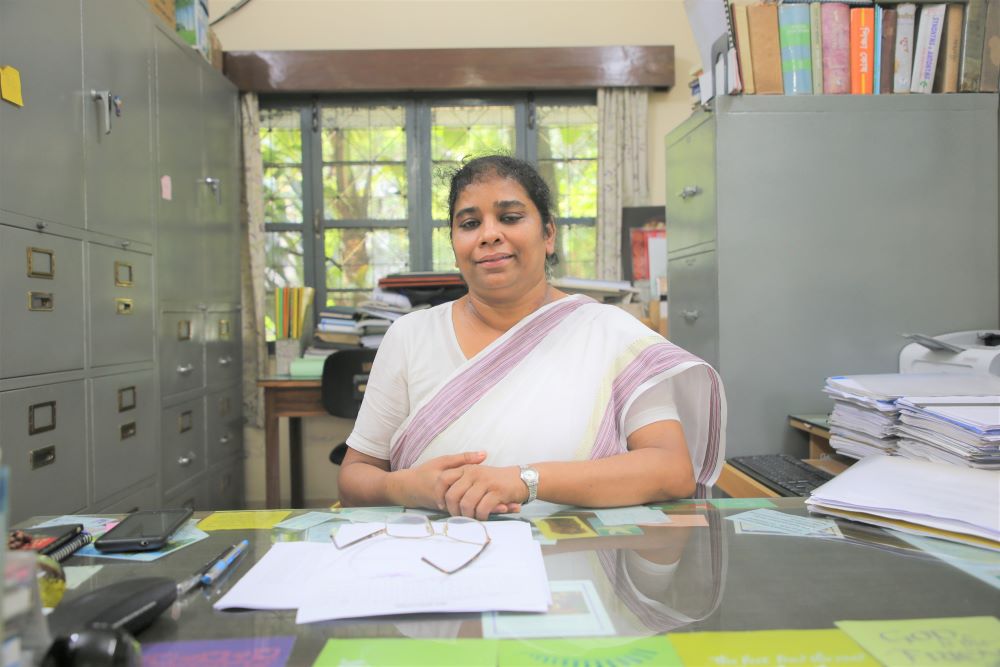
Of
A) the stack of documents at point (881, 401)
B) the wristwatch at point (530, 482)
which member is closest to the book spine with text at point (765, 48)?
the stack of documents at point (881, 401)

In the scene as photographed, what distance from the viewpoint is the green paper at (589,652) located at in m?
0.46

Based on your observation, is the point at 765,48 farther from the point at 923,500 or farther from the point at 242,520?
the point at 242,520

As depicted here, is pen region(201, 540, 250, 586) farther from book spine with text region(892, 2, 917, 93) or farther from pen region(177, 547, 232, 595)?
book spine with text region(892, 2, 917, 93)

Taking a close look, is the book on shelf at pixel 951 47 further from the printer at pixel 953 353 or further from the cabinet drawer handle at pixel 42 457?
the cabinet drawer handle at pixel 42 457

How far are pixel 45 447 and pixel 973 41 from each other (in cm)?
276

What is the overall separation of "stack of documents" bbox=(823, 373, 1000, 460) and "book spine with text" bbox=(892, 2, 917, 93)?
34.9 inches

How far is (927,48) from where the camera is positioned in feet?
6.04

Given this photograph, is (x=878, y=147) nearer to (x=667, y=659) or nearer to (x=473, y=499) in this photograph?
(x=473, y=499)

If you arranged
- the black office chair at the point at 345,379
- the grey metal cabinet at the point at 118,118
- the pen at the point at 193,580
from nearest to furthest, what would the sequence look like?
the pen at the point at 193,580
the grey metal cabinet at the point at 118,118
the black office chair at the point at 345,379

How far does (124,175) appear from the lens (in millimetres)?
2145

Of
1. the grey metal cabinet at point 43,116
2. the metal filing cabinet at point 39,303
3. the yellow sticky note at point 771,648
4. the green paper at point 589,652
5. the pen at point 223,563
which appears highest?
the grey metal cabinet at point 43,116

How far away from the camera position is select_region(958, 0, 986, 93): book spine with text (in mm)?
1830

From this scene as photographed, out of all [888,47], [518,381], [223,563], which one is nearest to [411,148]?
[888,47]

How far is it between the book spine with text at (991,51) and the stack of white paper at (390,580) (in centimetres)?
199
